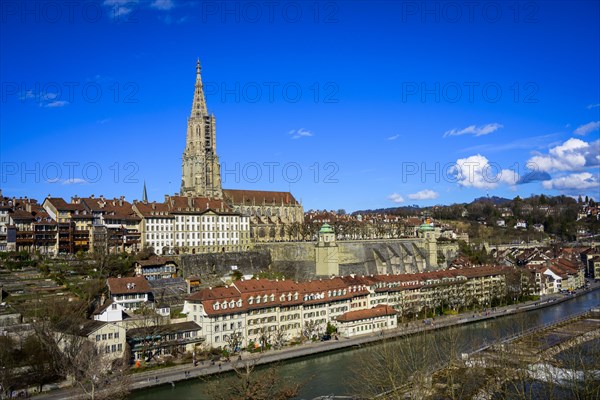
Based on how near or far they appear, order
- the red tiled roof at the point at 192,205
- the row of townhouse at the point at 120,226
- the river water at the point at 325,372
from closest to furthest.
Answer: the river water at the point at 325,372 → the row of townhouse at the point at 120,226 → the red tiled roof at the point at 192,205

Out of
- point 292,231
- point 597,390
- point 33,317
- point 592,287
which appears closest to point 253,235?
point 292,231

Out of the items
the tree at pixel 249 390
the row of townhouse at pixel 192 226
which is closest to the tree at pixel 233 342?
the tree at pixel 249 390

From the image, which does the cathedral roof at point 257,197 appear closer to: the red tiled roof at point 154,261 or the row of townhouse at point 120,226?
the row of townhouse at point 120,226

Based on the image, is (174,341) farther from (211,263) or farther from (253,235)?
(253,235)

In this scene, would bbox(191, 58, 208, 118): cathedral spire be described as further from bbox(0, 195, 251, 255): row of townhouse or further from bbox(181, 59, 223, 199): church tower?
bbox(0, 195, 251, 255): row of townhouse

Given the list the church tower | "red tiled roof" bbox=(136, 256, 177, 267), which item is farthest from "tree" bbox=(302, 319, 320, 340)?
the church tower

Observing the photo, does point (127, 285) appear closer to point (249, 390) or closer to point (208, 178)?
point (249, 390)
